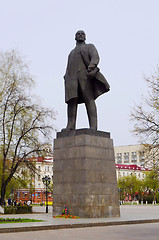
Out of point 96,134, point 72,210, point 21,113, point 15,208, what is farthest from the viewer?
point 21,113

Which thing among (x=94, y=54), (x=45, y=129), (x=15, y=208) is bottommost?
(x=15, y=208)

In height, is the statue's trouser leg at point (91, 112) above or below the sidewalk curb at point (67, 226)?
above

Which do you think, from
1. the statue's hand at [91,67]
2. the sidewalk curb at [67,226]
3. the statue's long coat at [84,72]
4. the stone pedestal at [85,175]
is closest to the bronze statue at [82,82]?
the statue's long coat at [84,72]

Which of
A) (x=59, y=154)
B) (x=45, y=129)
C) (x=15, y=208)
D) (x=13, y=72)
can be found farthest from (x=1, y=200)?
(x=59, y=154)

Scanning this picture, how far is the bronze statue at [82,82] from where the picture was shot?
1794 centimetres

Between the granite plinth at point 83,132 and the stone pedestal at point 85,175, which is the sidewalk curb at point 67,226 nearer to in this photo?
the stone pedestal at point 85,175

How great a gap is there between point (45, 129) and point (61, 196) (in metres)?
11.4

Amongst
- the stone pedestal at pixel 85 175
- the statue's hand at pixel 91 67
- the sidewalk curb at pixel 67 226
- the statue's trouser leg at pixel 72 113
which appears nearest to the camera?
the sidewalk curb at pixel 67 226

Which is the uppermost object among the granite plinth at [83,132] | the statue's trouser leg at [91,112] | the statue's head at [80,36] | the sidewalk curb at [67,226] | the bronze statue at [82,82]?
the statue's head at [80,36]

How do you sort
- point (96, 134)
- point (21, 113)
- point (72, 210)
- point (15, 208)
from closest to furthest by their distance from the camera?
point (72, 210)
point (96, 134)
point (15, 208)
point (21, 113)

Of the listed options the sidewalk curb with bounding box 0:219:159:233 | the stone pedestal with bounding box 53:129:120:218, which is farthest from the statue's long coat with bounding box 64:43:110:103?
the sidewalk curb with bounding box 0:219:159:233

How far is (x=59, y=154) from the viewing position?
696 inches

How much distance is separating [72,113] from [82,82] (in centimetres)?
170

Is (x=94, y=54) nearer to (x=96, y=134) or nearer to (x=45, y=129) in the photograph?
(x=96, y=134)
